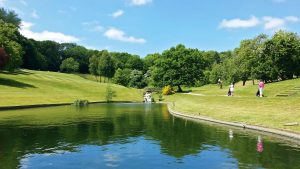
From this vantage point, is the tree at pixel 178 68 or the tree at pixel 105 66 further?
the tree at pixel 105 66

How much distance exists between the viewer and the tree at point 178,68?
108 metres

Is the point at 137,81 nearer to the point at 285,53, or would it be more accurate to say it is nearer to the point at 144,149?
the point at 285,53

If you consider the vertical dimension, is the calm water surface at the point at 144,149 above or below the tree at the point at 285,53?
below

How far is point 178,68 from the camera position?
360 ft

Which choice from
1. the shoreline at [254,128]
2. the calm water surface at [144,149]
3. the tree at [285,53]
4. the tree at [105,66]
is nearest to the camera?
the calm water surface at [144,149]

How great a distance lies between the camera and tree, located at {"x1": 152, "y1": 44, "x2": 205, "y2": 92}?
10825cm

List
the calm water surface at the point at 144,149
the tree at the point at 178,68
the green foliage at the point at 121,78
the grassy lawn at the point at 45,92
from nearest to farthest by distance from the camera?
1. the calm water surface at the point at 144,149
2. the grassy lawn at the point at 45,92
3. the tree at the point at 178,68
4. the green foliage at the point at 121,78

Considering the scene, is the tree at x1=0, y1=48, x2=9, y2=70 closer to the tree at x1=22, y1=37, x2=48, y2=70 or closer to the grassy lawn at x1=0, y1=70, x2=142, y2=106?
the grassy lawn at x1=0, y1=70, x2=142, y2=106

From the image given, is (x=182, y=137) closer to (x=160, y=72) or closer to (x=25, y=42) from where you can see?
(x=160, y=72)

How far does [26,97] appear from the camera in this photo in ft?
250

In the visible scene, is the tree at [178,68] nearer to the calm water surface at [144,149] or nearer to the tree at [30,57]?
the calm water surface at [144,149]

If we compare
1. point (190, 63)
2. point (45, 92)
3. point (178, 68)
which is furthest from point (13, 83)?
point (190, 63)

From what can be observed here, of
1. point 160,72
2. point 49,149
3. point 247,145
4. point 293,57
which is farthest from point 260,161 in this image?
point 160,72

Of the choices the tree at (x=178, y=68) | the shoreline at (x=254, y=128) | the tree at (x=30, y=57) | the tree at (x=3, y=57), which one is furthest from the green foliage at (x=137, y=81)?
the shoreline at (x=254, y=128)
